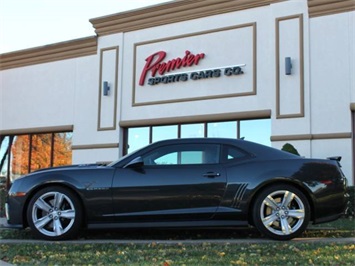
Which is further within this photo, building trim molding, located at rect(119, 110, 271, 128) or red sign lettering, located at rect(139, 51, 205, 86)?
red sign lettering, located at rect(139, 51, 205, 86)

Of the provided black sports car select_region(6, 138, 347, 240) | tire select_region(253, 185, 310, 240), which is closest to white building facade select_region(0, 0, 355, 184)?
black sports car select_region(6, 138, 347, 240)

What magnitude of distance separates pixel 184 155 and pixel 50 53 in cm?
1168

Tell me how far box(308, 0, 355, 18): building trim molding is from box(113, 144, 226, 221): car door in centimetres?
750

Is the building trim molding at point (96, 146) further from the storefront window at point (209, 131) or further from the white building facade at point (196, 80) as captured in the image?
the storefront window at point (209, 131)

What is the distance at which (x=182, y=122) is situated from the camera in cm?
1377

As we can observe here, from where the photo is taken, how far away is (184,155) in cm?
636

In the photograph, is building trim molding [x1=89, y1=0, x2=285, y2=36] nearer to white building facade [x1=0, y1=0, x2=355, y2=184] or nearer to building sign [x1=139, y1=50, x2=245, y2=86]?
white building facade [x1=0, y1=0, x2=355, y2=184]

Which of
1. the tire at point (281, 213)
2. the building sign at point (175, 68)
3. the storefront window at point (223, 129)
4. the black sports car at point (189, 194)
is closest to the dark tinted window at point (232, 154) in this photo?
the black sports car at point (189, 194)

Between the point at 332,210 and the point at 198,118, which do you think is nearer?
the point at 332,210

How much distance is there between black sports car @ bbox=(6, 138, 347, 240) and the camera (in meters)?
5.98

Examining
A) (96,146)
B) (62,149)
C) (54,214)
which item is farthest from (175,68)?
(54,214)

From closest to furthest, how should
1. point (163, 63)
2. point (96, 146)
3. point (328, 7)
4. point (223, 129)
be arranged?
1. point (328, 7)
2. point (223, 129)
3. point (163, 63)
4. point (96, 146)

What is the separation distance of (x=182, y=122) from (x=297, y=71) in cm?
363

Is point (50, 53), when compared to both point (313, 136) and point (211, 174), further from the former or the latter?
point (211, 174)
